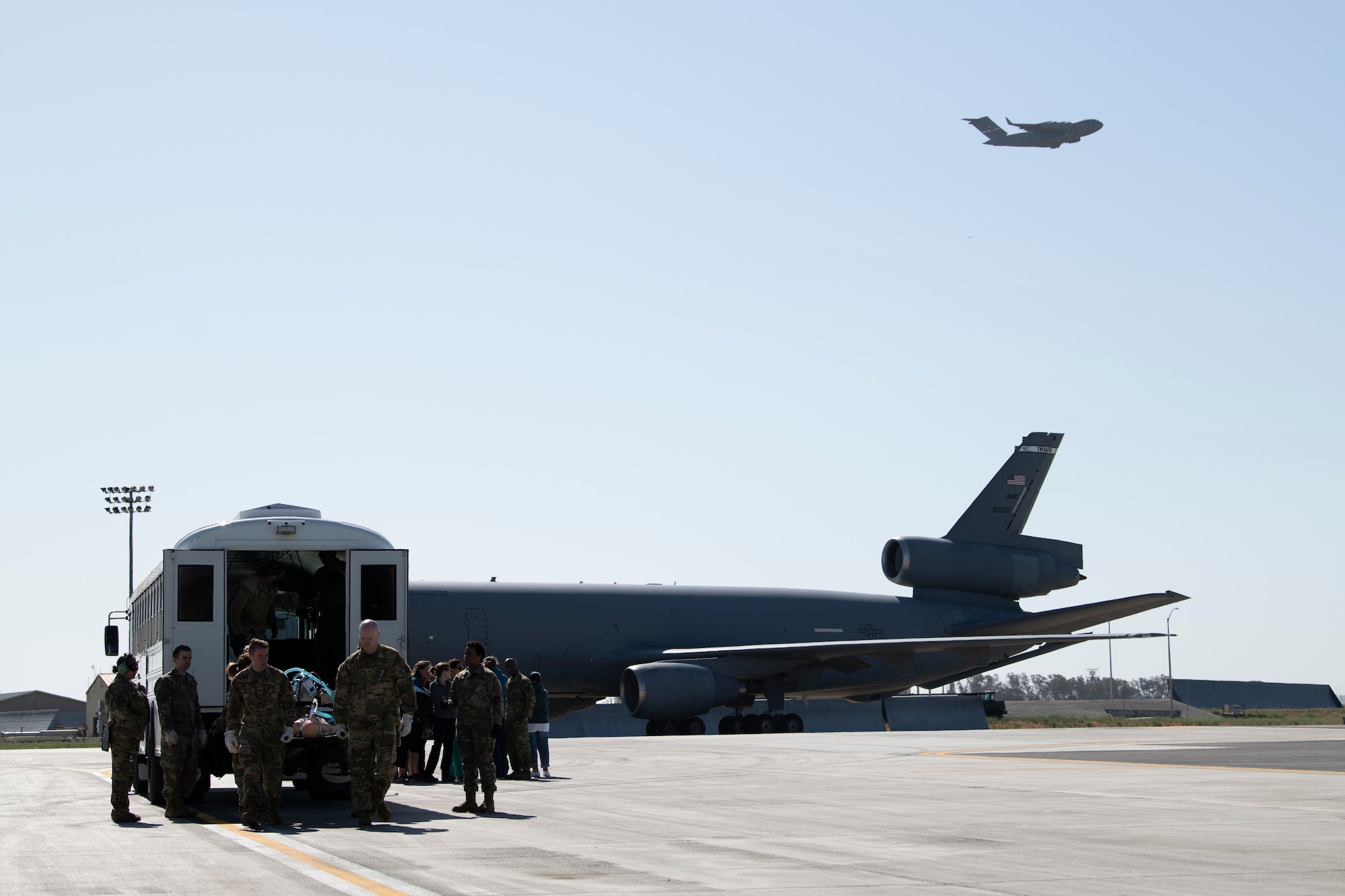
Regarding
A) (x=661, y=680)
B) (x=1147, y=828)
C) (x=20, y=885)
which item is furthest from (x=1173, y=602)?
(x=20, y=885)

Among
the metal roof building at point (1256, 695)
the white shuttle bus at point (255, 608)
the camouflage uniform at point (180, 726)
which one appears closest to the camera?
the camouflage uniform at point (180, 726)

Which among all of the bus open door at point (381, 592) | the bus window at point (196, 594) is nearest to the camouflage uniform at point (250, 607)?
the bus window at point (196, 594)

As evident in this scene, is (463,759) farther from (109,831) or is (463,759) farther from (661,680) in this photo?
(661,680)

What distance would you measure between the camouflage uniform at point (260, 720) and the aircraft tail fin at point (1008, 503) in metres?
31.0

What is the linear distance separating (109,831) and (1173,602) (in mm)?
30346

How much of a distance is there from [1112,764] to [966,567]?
22279 mm

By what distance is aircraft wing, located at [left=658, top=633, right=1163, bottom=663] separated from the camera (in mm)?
34000

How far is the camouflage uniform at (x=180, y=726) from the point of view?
42.3 ft

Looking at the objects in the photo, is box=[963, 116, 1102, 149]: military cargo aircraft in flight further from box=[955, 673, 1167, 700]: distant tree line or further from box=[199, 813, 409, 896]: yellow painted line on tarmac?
box=[955, 673, 1167, 700]: distant tree line

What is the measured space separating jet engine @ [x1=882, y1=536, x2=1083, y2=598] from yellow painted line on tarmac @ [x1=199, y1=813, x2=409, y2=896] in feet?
96.3

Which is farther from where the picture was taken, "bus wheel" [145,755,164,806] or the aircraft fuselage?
the aircraft fuselage

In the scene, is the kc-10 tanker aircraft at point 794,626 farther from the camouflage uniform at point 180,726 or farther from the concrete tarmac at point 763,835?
the camouflage uniform at point 180,726

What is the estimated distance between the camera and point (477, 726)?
41.3ft

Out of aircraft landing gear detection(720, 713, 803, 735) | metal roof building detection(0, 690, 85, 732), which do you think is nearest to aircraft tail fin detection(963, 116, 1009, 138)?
aircraft landing gear detection(720, 713, 803, 735)
